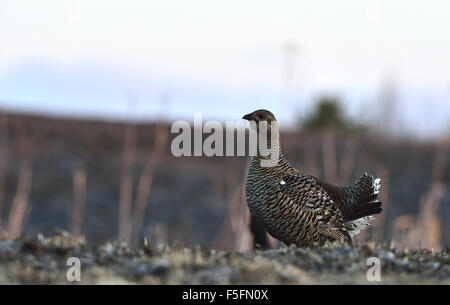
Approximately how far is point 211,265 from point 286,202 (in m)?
1.53

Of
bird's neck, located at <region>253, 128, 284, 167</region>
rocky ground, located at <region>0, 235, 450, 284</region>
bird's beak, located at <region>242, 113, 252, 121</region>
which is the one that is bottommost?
rocky ground, located at <region>0, 235, 450, 284</region>

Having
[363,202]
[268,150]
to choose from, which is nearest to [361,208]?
[363,202]

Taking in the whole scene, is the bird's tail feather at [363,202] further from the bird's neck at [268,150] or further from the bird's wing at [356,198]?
the bird's neck at [268,150]

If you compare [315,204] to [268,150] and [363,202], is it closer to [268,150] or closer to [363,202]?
[268,150]

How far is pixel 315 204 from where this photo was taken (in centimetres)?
676

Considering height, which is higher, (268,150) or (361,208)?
(268,150)

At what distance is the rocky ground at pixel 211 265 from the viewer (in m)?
5.11

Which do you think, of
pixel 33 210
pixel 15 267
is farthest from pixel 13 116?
pixel 15 267

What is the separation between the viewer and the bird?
6.70 meters

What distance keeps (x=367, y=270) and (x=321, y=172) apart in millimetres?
22042

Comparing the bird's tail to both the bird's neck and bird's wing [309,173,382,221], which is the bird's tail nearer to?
bird's wing [309,173,382,221]

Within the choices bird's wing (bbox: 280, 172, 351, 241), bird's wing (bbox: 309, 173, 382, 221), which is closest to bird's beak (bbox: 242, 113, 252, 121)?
bird's wing (bbox: 280, 172, 351, 241)

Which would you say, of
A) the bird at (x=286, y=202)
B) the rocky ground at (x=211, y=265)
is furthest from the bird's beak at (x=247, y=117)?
the rocky ground at (x=211, y=265)

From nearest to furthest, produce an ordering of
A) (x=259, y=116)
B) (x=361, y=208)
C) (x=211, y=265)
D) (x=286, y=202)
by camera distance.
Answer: (x=211, y=265), (x=286, y=202), (x=259, y=116), (x=361, y=208)
